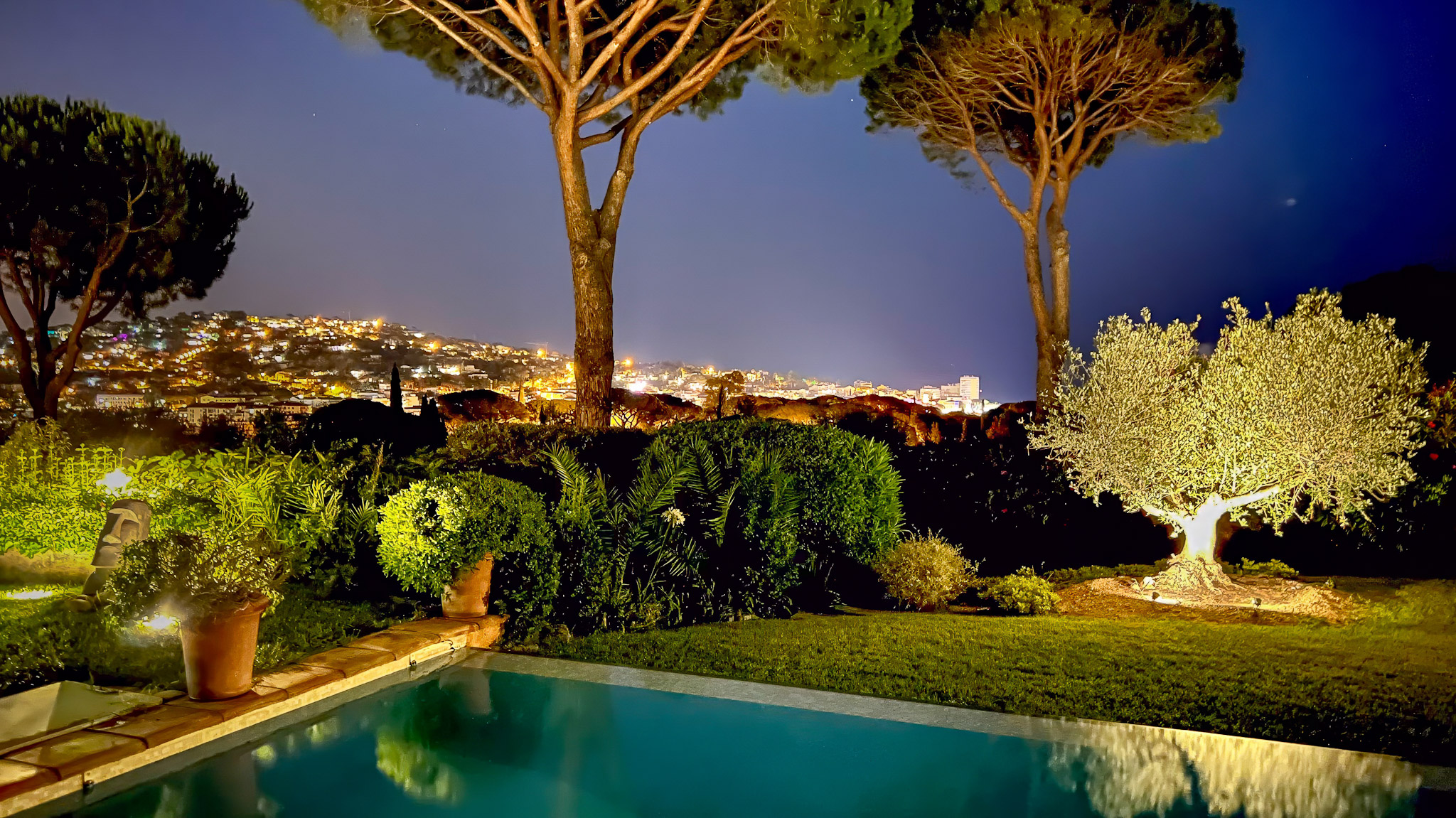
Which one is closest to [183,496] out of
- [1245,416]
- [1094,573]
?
[1094,573]

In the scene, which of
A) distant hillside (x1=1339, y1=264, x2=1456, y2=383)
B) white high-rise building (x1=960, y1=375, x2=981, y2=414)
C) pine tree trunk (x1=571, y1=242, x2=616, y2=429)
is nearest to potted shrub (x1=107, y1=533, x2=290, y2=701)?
pine tree trunk (x1=571, y1=242, x2=616, y2=429)

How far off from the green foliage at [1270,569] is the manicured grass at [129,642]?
768cm

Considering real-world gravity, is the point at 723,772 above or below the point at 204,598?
below

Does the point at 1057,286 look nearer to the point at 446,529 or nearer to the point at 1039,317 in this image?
the point at 1039,317

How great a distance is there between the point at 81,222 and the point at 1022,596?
19.2 metres

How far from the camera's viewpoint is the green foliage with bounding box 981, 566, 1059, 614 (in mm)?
7789

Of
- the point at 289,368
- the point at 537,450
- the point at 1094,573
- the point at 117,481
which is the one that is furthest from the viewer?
the point at 289,368

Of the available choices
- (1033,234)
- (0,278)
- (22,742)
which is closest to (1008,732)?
(22,742)

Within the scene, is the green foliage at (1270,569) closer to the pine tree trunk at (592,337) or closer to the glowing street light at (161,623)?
the pine tree trunk at (592,337)

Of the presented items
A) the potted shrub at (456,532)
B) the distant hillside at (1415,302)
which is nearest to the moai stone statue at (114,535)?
the potted shrub at (456,532)

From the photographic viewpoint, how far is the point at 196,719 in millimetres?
4312

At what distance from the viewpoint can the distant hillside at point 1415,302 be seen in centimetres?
1559

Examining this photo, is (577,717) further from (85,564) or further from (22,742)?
(85,564)

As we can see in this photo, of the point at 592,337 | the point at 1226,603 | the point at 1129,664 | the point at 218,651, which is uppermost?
the point at 592,337
